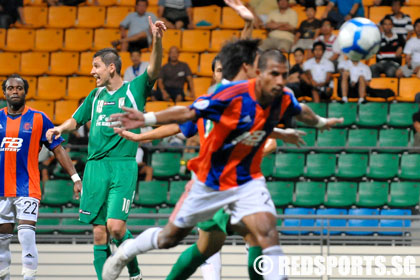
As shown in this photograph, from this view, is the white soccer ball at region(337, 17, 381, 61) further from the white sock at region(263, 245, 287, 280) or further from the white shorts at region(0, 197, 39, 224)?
the white sock at region(263, 245, 287, 280)

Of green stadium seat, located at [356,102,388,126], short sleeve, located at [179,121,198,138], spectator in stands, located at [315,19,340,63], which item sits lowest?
green stadium seat, located at [356,102,388,126]

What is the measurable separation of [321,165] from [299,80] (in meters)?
1.79

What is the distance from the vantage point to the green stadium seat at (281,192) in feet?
41.3

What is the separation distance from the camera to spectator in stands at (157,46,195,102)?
14.5m

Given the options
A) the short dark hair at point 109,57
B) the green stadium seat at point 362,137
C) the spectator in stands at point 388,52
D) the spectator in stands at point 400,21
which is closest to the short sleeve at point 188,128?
the short dark hair at point 109,57

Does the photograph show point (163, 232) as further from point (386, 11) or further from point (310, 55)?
point (386, 11)

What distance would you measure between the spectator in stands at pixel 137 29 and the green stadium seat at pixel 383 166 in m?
5.59

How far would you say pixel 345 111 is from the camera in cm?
1380

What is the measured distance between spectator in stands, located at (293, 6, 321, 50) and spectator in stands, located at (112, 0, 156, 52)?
296 cm

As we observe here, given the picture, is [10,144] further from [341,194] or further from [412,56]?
[412,56]

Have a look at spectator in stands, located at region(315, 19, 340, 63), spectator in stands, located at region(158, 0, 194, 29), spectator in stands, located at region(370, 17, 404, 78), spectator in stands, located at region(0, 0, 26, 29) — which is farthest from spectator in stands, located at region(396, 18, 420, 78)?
spectator in stands, located at region(0, 0, 26, 29)

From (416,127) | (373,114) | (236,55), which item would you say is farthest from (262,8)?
(236,55)

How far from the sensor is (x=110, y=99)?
747 cm

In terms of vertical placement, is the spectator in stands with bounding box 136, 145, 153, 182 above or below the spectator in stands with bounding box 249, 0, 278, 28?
below
